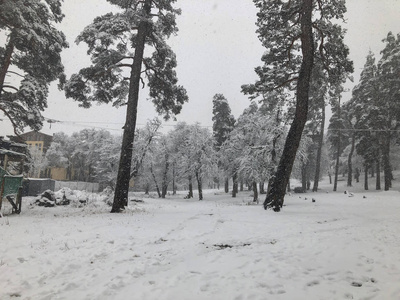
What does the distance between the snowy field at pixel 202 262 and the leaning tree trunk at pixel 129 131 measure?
4.02 metres

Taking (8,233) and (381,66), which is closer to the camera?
(8,233)

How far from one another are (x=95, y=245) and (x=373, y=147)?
114 feet

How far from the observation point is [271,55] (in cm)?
1284

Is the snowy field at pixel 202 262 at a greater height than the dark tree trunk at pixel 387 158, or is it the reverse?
the dark tree trunk at pixel 387 158

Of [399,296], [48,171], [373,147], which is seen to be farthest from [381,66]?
[48,171]

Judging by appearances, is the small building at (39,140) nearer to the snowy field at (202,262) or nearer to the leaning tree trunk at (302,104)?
the snowy field at (202,262)

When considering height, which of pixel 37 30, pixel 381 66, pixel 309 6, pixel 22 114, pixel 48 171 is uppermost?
pixel 381 66

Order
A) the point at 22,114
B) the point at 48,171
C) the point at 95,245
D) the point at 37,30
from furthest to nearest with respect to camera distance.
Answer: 1. the point at 48,171
2. the point at 22,114
3. the point at 37,30
4. the point at 95,245

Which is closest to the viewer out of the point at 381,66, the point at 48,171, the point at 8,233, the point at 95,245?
the point at 95,245

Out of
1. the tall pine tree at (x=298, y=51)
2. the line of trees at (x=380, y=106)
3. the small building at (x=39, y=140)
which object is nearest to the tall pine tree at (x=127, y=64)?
the tall pine tree at (x=298, y=51)

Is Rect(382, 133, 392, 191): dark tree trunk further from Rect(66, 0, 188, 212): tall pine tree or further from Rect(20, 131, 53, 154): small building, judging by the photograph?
Rect(20, 131, 53, 154): small building

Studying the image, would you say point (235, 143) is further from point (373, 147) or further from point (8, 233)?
point (8, 233)

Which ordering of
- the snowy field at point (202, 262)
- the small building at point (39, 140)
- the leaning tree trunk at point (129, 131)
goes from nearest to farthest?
the snowy field at point (202, 262), the leaning tree trunk at point (129, 131), the small building at point (39, 140)

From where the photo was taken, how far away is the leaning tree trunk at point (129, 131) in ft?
38.0
